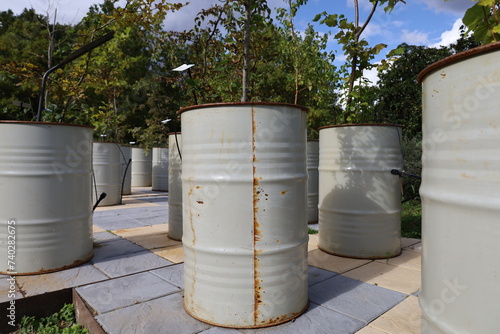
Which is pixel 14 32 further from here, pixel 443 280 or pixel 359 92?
pixel 443 280

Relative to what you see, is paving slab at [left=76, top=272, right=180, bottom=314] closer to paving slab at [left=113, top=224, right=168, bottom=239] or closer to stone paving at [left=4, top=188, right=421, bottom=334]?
stone paving at [left=4, top=188, right=421, bottom=334]

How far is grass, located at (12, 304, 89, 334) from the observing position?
2.53m

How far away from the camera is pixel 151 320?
236cm

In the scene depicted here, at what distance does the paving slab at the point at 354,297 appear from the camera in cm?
250

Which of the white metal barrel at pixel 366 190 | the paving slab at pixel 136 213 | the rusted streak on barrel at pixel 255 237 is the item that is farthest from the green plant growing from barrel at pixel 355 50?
the paving slab at pixel 136 213

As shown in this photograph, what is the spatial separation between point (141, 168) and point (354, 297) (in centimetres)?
1083

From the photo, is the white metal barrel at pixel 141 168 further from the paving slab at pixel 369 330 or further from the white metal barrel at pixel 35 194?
the paving slab at pixel 369 330

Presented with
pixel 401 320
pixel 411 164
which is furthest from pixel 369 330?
pixel 411 164

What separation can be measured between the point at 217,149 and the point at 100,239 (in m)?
3.22

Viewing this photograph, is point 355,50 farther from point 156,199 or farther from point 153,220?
point 156,199

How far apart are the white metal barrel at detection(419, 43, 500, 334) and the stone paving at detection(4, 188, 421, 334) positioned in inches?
42.7

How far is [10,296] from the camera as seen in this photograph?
2.68m

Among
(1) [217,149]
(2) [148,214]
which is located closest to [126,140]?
(2) [148,214]

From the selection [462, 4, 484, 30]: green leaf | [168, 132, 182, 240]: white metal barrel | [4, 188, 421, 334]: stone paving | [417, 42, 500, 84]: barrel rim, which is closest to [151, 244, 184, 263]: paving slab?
[4, 188, 421, 334]: stone paving
